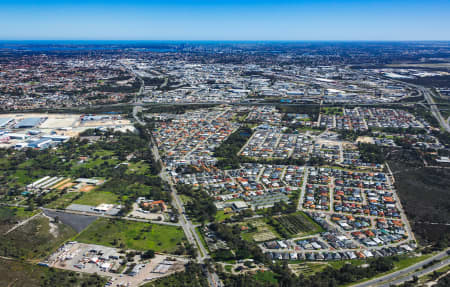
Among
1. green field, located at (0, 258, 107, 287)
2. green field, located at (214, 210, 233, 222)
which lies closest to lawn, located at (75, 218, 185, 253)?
green field, located at (214, 210, 233, 222)

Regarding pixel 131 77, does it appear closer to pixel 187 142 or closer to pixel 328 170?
pixel 187 142

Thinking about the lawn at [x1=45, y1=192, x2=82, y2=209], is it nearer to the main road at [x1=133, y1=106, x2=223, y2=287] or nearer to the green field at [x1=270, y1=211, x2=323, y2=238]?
the main road at [x1=133, y1=106, x2=223, y2=287]

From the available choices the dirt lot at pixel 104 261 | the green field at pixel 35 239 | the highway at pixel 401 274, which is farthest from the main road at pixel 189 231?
the highway at pixel 401 274

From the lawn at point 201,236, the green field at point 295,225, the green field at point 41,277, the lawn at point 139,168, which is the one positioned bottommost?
the green field at point 41,277

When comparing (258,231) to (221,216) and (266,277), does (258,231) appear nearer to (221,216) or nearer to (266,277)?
(221,216)

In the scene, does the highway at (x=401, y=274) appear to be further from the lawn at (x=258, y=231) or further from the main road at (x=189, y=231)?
the main road at (x=189, y=231)

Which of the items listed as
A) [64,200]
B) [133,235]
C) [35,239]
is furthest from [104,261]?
[64,200]

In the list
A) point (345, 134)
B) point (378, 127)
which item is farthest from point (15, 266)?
point (378, 127)
